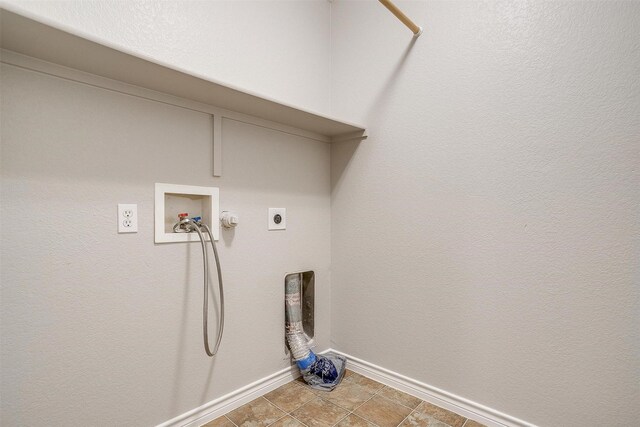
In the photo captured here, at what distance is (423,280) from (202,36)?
1.62m

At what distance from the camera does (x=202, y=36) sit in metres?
1.41

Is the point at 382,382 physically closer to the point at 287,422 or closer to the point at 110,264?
the point at 287,422

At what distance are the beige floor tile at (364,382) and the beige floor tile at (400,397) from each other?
0.04 meters

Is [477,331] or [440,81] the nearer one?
[477,331]

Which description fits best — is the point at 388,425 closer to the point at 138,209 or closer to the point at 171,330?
the point at 171,330

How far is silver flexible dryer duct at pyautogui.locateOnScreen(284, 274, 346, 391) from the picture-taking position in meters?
1.69

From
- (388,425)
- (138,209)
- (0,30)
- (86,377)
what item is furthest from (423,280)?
(0,30)

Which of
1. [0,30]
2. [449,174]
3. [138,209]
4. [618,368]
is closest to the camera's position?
[0,30]

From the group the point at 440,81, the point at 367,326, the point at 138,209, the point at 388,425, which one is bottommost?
the point at 388,425

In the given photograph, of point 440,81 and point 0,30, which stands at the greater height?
point 440,81

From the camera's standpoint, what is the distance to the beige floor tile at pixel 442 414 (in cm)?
138

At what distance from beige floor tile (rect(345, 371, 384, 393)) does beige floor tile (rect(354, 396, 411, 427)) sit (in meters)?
0.10

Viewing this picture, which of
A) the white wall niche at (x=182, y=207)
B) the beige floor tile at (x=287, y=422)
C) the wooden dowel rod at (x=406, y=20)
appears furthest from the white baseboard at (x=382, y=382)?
the wooden dowel rod at (x=406, y=20)

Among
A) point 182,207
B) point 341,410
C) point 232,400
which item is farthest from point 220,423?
point 182,207
